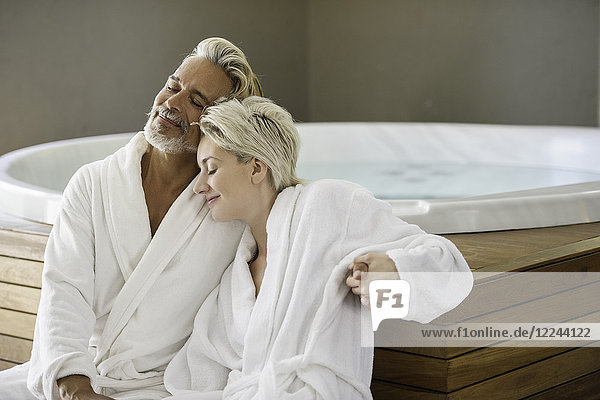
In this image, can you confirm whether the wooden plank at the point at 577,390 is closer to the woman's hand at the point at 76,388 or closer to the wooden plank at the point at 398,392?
the wooden plank at the point at 398,392

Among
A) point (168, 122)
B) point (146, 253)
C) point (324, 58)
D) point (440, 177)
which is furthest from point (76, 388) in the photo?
point (324, 58)

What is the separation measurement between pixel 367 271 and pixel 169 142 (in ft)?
1.62

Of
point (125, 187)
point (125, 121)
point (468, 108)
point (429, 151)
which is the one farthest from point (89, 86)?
point (125, 187)

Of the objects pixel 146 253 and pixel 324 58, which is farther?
pixel 324 58

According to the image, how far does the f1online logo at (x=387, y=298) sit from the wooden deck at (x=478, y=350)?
0.13m

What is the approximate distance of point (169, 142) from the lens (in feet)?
5.13

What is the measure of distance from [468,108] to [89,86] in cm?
246

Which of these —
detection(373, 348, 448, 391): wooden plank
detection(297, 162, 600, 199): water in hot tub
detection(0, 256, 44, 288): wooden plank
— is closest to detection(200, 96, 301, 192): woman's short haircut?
detection(373, 348, 448, 391): wooden plank

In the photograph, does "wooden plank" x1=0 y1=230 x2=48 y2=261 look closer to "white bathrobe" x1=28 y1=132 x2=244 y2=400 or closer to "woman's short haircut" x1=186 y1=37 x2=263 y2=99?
"white bathrobe" x1=28 y1=132 x2=244 y2=400

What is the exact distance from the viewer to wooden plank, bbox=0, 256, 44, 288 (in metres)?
1.84

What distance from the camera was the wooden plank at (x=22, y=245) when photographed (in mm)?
1828

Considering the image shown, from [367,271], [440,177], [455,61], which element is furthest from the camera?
[455,61]

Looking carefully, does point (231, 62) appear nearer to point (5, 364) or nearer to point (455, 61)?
point (5, 364)

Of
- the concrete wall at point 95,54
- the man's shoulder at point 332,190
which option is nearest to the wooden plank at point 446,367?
the man's shoulder at point 332,190
